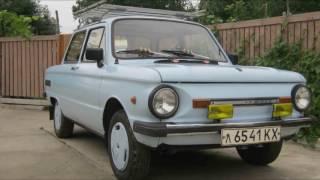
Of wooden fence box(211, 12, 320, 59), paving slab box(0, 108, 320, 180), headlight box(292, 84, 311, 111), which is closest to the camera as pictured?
headlight box(292, 84, 311, 111)

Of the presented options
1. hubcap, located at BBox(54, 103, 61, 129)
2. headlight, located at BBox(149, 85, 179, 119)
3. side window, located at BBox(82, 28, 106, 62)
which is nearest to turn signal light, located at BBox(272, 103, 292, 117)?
headlight, located at BBox(149, 85, 179, 119)

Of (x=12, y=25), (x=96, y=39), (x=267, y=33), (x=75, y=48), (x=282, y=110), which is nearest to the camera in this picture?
(x=282, y=110)

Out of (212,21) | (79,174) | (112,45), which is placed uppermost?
(212,21)

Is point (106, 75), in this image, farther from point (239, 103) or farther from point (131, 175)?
point (239, 103)

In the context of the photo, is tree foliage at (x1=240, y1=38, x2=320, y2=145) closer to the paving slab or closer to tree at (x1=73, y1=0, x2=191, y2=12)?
the paving slab

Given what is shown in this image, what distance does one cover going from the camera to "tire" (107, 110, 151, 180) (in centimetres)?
491

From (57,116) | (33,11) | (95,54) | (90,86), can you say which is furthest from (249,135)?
(33,11)

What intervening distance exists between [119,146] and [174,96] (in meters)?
1.00

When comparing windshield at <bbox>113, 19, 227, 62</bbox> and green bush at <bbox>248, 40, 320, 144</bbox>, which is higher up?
windshield at <bbox>113, 19, 227, 62</bbox>

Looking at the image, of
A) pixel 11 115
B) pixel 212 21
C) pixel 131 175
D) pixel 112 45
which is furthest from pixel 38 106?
pixel 131 175

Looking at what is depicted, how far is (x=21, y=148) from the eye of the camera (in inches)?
290

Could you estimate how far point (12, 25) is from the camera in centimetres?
1448

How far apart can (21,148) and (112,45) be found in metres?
2.44

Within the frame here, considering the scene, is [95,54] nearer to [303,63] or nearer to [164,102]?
[164,102]
